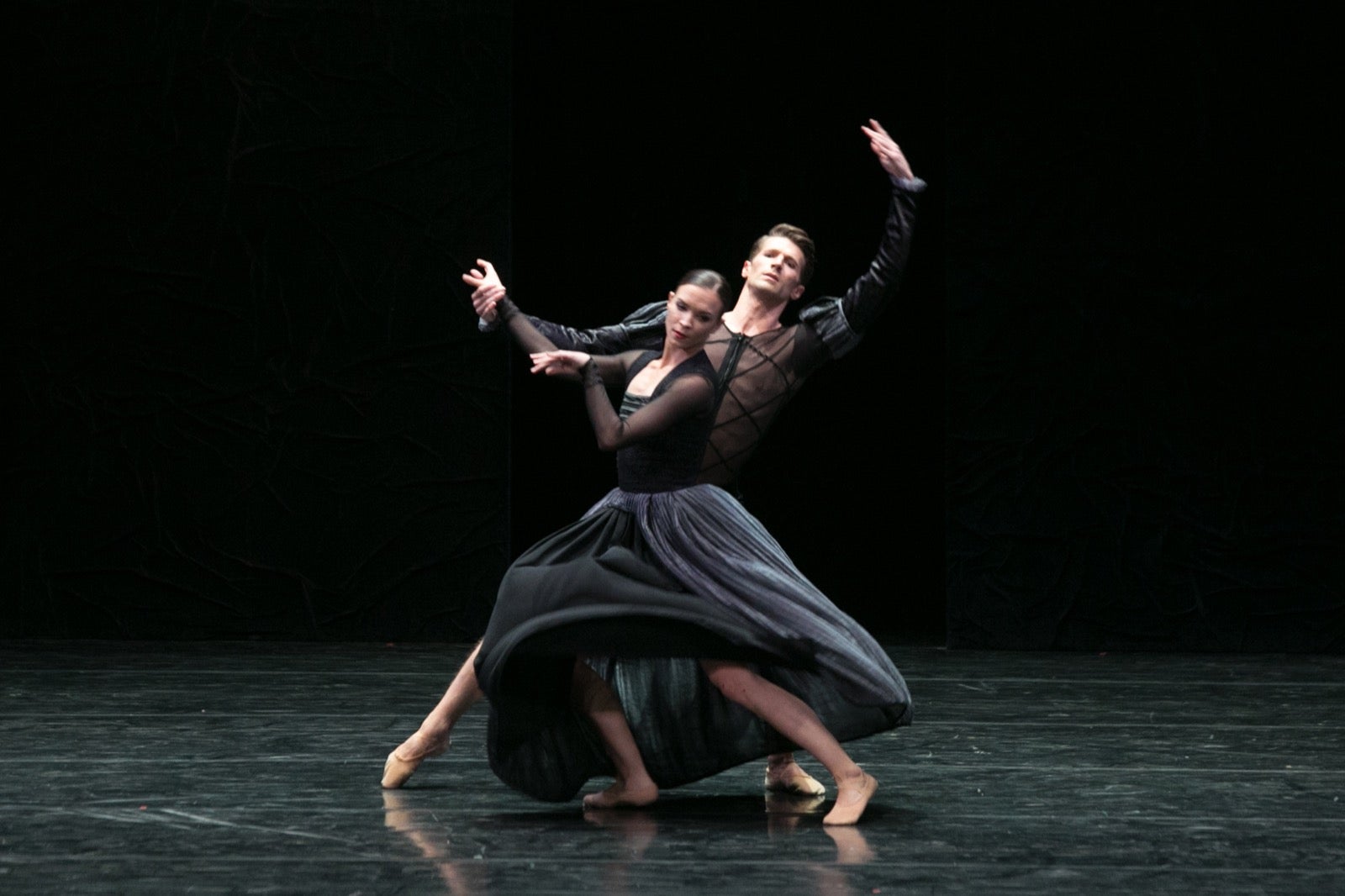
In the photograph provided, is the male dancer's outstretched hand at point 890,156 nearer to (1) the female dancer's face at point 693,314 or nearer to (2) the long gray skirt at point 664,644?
(1) the female dancer's face at point 693,314

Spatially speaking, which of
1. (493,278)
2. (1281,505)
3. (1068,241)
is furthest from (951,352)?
(493,278)

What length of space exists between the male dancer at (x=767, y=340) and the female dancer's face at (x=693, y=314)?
0.61 ft

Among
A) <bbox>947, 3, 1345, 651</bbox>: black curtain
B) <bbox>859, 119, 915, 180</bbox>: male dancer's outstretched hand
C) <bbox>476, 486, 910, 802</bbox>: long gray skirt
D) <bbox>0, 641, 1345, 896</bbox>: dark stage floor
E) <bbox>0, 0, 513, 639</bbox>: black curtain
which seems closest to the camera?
<bbox>0, 641, 1345, 896</bbox>: dark stage floor

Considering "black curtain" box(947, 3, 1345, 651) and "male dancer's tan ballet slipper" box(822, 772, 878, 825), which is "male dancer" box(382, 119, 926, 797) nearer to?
"male dancer's tan ballet slipper" box(822, 772, 878, 825)

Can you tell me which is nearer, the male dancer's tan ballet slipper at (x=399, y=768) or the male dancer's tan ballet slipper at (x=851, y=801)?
the male dancer's tan ballet slipper at (x=851, y=801)

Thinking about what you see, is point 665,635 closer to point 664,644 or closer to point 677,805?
point 664,644

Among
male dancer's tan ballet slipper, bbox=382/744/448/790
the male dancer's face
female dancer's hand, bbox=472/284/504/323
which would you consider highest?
the male dancer's face

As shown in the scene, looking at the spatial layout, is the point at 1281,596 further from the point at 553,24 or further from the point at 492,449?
the point at 553,24

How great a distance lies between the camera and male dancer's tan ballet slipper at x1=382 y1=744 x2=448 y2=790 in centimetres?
304

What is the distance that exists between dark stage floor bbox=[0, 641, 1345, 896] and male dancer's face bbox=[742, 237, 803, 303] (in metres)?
0.93

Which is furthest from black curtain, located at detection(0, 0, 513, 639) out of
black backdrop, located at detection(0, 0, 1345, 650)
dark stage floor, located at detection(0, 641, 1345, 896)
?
dark stage floor, located at detection(0, 641, 1345, 896)

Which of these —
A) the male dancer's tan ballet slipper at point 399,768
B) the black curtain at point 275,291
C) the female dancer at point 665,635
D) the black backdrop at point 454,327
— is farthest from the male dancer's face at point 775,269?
the black curtain at point 275,291

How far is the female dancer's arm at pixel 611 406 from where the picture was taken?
272 cm

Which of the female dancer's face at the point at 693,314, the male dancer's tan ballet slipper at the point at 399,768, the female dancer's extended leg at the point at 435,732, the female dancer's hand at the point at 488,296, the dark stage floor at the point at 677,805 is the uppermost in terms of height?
the female dancer's hand at the point at 488,296
